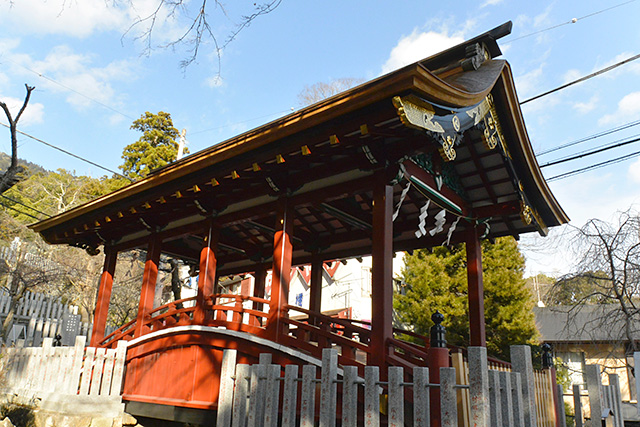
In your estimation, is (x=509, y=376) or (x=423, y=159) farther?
(x=423, y=159)

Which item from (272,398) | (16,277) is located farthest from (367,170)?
(16,277)

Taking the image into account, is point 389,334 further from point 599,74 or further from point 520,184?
point 599,74

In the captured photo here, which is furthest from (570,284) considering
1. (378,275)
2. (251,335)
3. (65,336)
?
(65,336)

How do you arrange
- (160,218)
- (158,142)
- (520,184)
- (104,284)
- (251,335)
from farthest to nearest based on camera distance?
1. (158,142)
2. (104,284)
3. (160,218)
4. (520,184)
5. (251,335)

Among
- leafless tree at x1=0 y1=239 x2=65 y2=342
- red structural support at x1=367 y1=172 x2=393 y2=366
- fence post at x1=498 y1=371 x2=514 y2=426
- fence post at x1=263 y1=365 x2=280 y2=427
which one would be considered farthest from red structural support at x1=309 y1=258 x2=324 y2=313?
leafless tree at x1=0 y1=239 x2=65 y2=342

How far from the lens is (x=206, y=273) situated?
754 centimetres

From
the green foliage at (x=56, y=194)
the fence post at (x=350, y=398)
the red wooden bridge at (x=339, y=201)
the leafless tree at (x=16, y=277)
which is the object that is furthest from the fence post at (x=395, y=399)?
the green foliage at (x=56, y=194)

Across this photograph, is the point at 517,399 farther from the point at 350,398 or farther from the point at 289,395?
the point at 289,395

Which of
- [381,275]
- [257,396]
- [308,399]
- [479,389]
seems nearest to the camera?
[479,389]

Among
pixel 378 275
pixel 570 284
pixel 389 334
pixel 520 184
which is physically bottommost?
pixel 389 334

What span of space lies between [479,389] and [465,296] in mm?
11960

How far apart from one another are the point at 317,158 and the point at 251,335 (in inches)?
97.9

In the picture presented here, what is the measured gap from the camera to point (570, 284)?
11.0 meters

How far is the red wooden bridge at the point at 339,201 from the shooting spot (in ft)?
16.9
